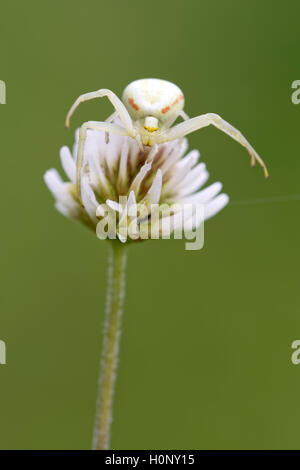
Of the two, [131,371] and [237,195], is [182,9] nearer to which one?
[237,195]

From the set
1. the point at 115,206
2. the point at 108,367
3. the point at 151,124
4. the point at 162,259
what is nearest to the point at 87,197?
the point at 115,206

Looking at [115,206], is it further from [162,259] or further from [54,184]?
[162,259]

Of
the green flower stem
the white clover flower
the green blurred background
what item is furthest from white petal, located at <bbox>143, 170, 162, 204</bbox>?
the green blurred background

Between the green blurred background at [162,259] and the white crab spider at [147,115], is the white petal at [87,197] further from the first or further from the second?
the green blurred background at [162,259]

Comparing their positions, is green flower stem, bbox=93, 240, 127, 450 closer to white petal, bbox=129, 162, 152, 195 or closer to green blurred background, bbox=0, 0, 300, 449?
white petal, bbox=129, 162, 152, 195

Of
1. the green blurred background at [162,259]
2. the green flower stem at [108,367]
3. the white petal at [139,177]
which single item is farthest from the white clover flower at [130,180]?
the green blurred background at [162,259]

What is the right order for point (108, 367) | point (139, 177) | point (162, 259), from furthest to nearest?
point (162, 259) < point (139, 177) < point (108, 367)

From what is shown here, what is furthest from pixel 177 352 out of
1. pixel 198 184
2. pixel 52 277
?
pixel 198 184
